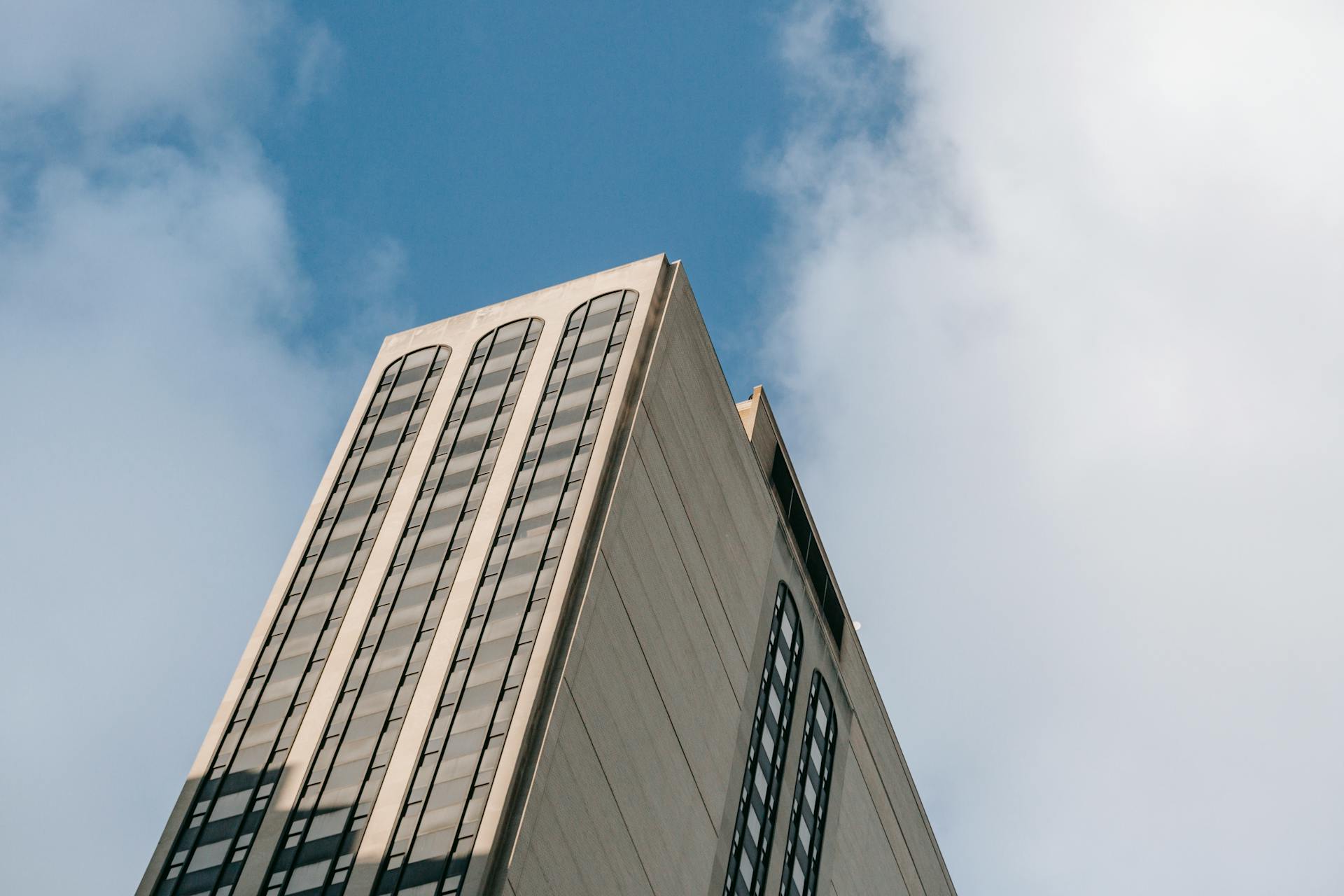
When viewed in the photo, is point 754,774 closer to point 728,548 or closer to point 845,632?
point 728,548

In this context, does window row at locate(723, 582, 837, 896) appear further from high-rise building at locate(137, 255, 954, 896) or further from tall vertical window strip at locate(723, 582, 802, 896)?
high-rise building at locate(137, 255, 954, 896)

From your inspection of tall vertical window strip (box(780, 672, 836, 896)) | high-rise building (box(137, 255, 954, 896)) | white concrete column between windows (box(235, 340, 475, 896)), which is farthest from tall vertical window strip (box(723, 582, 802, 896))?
white concrete column between windows (box(235, 340, 475, 896))

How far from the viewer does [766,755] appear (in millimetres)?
100000

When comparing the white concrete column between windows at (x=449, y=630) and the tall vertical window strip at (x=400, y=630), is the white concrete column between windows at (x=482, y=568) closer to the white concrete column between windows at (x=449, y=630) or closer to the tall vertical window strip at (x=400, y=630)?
the white concrete column between windows at (x=449, y=630)

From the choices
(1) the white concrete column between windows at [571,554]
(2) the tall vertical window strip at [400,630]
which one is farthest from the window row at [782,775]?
(2) the tall vertical window strip at [400,630]

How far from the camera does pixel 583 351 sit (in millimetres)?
97562

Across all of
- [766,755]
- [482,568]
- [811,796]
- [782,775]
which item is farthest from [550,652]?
[811,796]

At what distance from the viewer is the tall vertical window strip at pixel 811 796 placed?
101000 millimetres

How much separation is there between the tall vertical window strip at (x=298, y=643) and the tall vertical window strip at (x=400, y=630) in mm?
2227

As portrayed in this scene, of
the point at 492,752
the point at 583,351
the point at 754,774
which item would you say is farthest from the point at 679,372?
the point at 492,752

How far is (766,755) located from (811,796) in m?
6.61

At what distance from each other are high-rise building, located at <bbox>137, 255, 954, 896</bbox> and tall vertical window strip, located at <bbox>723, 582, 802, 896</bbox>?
174 millimetres

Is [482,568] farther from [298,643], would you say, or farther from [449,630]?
[298,643]

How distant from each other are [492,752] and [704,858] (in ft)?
52.3
